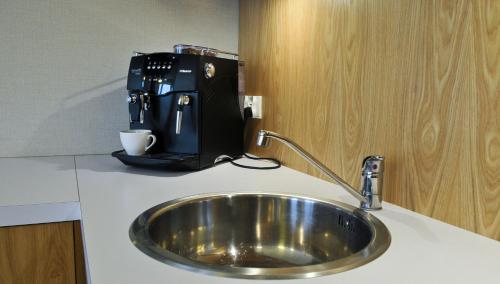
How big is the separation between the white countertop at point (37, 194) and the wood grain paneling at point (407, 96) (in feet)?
2.22

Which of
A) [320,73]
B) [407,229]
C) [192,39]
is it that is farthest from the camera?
[192,39]

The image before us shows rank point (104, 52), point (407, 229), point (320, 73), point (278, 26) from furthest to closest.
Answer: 1. point (104, 52)
2. point (278, 26)
3. point (320, 73)
4. point (407, 229)

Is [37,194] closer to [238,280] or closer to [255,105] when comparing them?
[238,280]

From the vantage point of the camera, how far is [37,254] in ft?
2.65

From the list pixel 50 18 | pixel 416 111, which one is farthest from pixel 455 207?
pixel 50 18

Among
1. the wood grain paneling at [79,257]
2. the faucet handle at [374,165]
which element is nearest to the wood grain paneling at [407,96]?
the faucet handle at [374,165]

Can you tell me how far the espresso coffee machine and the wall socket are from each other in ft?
0.47

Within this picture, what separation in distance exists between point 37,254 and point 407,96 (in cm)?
87

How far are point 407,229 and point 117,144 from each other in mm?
1170

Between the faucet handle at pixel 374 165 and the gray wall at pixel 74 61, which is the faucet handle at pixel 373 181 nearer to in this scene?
the faucet handle at pixel 374 165

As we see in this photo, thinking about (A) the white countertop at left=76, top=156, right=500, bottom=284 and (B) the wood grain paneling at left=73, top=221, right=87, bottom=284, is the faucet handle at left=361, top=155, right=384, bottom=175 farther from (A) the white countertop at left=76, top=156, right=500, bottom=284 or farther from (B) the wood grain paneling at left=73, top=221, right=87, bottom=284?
(B) the wood grain paneling at left=73, top=221, right=87, bottom=284

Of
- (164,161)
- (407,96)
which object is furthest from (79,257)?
(407,96)

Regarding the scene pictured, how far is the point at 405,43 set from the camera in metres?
0.81

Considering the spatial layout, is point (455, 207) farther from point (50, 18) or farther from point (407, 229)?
point (50, 18)
